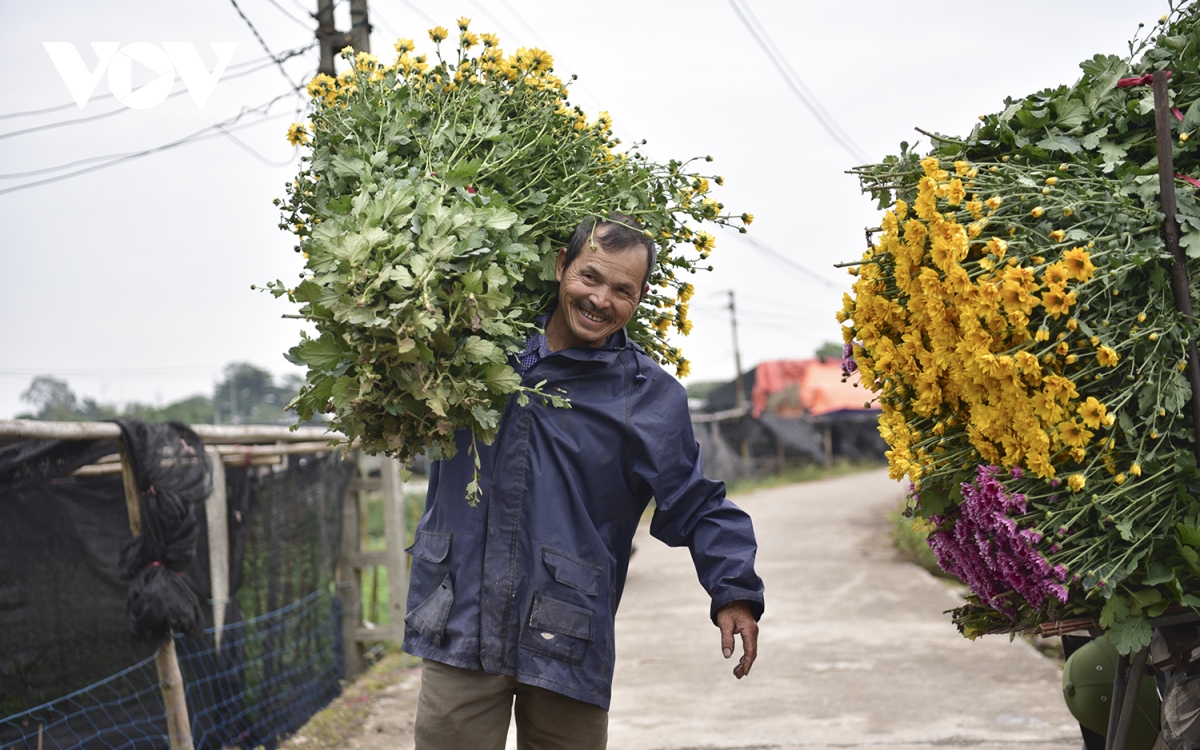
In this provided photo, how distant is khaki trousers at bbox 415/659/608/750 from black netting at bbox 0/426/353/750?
180cm

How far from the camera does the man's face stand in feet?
9.09

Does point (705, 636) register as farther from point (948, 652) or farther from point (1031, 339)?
point (1031, 339)

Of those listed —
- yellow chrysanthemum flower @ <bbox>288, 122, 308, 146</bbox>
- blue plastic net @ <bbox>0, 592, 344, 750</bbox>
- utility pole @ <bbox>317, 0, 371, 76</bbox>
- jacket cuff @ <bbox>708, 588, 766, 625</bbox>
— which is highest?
utility pole @ <bbox>317, 0, 371, 76</bbox>

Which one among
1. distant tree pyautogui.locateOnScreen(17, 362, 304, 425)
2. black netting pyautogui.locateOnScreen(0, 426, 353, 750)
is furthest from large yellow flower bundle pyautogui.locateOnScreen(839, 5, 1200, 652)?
distant tree pyautogui.locateOnScreen(17, 362, 304, 425)

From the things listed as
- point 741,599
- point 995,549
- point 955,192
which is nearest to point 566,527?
point 741,599

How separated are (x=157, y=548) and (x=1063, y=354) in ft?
12.1

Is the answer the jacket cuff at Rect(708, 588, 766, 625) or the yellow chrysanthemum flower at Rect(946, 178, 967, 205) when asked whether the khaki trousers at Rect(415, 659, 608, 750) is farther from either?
the yellow chrysanthemum flower at Rect(946, 178, 967, 205)

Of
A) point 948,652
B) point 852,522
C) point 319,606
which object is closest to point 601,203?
point 319,606

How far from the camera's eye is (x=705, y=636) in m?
7.61

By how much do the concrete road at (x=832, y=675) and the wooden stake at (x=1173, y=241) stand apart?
10.2 ft

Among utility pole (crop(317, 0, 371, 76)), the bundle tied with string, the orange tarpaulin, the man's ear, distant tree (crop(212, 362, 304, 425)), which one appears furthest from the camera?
the orange tarpaulin

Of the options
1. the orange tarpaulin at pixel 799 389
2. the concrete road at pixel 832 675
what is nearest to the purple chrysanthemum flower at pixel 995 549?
the concrete road at pixel 832 675

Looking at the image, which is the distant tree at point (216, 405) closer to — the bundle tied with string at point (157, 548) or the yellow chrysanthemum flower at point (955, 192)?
the bundle tied with string at point (157, 548)

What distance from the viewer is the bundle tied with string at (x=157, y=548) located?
4367 mm
